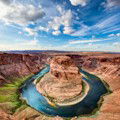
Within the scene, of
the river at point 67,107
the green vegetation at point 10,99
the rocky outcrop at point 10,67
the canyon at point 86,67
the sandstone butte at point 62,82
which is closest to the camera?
the canyon at point 86,67

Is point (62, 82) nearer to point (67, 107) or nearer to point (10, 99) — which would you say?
point (67, 107)

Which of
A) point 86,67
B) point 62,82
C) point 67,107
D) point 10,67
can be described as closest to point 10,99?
point 62,82

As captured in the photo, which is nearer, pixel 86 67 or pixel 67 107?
pixel 67 107

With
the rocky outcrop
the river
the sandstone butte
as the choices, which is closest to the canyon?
the rocky outcrop

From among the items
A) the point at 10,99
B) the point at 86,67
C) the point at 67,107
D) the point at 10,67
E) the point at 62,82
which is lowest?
the point at 67,107

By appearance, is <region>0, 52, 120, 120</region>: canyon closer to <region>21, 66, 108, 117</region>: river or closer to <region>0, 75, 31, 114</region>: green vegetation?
<region>0, 75, 31, 114</region>: green vegetation

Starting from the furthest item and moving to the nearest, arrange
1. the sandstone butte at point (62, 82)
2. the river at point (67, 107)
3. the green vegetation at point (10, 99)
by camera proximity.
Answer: the sandstone butte at point (62, 82) → the green vegetation at point (10, 99) → the river at point (67, 107)

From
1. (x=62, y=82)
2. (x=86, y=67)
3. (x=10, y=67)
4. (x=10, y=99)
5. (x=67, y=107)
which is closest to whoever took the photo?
(x=67, y=107)

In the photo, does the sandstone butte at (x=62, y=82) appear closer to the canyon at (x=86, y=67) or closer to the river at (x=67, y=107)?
the river at (x=67, y=107)

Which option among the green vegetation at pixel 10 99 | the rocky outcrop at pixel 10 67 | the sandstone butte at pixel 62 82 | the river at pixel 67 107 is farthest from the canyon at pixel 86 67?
the sandstone butte at pixel 62 82

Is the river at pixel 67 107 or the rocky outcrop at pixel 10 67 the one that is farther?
the rocky outcrop at pixel 10 67
